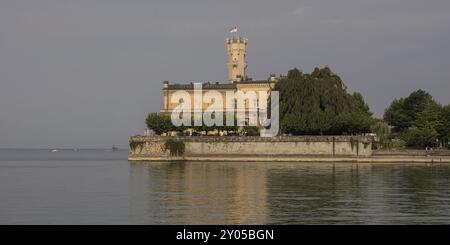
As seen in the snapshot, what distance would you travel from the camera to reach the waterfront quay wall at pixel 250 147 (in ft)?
236

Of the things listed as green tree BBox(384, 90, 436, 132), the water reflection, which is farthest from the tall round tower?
the water reflection

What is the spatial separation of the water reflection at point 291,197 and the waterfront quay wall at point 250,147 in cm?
1627

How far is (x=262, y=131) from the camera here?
78750mm

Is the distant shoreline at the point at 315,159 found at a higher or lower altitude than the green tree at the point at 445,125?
lower

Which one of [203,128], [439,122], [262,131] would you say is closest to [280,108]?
[262,131]

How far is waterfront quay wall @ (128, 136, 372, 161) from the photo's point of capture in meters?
72.1

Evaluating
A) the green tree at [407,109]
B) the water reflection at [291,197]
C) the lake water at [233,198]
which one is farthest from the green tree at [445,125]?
the lake water at [233,198]

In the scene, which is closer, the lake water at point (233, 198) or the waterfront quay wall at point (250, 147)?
the lake water at point (233, 198)

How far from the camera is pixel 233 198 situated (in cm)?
3647

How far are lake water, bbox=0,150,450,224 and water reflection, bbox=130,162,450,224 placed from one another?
0.11 ft

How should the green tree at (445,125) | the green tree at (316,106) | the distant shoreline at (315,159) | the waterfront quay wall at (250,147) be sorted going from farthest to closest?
the green tree at (445,125)
the green tree at (316,106)
the waterfront quay wall at (250,147)
the distant shoreline at (315,159)

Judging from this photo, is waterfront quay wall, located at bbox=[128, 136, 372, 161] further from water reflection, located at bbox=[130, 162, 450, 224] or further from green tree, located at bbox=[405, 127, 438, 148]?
water reflection, located at bbox=[130, 162, 450, 224]

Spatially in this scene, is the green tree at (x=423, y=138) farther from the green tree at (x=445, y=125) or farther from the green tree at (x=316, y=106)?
the green tree at (x=316, y=106)
